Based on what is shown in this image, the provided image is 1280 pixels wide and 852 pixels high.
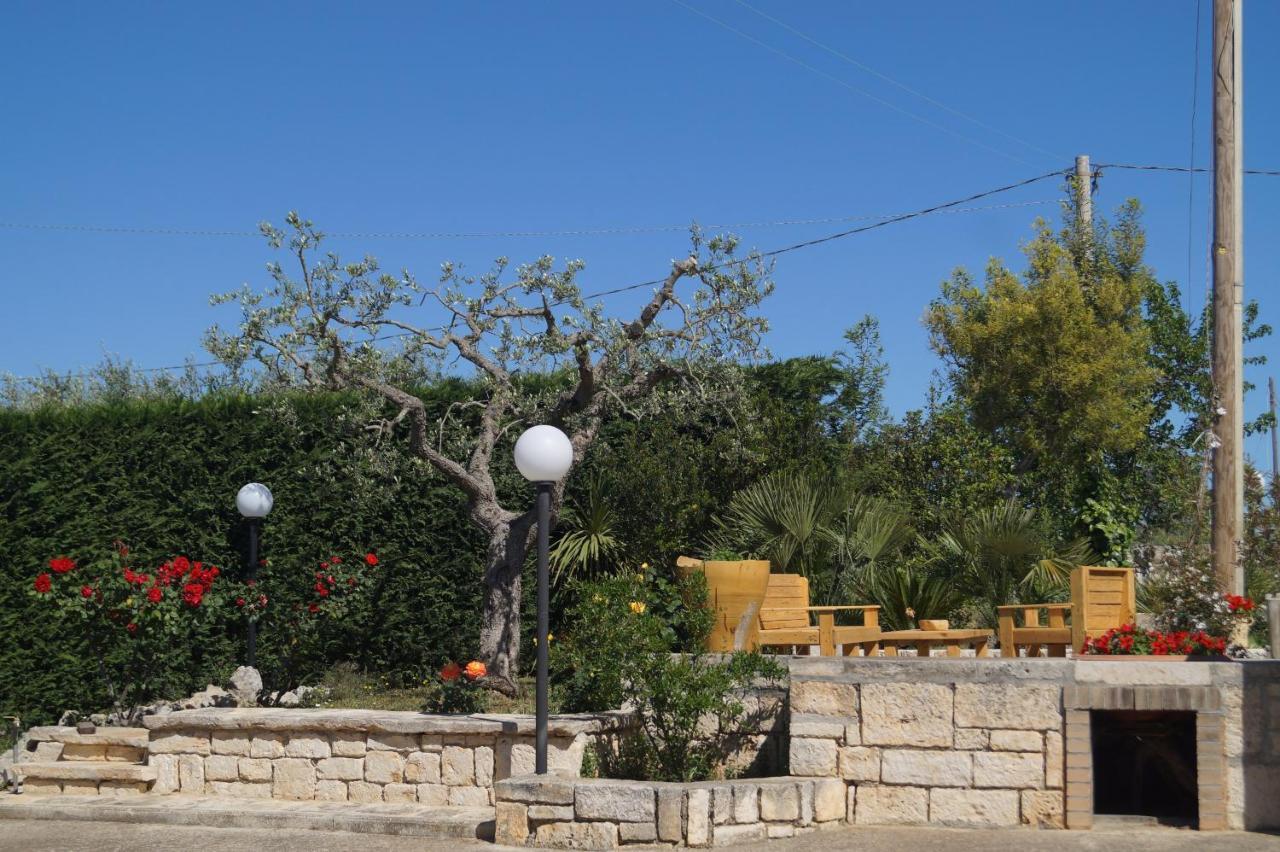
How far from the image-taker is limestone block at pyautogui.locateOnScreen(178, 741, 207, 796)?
8.31 m

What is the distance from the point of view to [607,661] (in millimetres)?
7977

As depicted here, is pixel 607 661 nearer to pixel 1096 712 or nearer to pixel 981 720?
pixel 981 720

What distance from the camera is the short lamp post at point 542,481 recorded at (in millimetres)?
7227

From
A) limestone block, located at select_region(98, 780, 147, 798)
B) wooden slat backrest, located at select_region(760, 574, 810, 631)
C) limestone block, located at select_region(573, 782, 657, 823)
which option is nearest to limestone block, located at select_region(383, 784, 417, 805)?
limestone block, located at select_region(573, 782, 657, 823)

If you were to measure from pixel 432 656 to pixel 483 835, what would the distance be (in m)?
4.26

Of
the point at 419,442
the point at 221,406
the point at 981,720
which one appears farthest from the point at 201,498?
the point at 981,720

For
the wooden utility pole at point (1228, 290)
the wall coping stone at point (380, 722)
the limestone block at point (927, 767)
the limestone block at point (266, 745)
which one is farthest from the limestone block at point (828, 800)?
the wooden utility pole at point (1228, 290)

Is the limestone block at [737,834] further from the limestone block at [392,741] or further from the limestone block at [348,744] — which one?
the limestone block at [348,744]

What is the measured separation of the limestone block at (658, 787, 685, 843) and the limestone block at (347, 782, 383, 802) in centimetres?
217

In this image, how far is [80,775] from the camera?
8523mm

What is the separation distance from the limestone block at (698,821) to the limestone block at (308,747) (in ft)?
8.72

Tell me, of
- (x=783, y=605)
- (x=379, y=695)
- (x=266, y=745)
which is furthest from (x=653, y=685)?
(x=379, y=695)

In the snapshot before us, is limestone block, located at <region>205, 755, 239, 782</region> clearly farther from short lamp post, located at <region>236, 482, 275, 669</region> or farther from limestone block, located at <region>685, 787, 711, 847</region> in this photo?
limestone block, located at <region>685, 787, 711, 847</region>

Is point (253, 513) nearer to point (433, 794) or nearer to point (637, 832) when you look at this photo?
point (433, 794)
